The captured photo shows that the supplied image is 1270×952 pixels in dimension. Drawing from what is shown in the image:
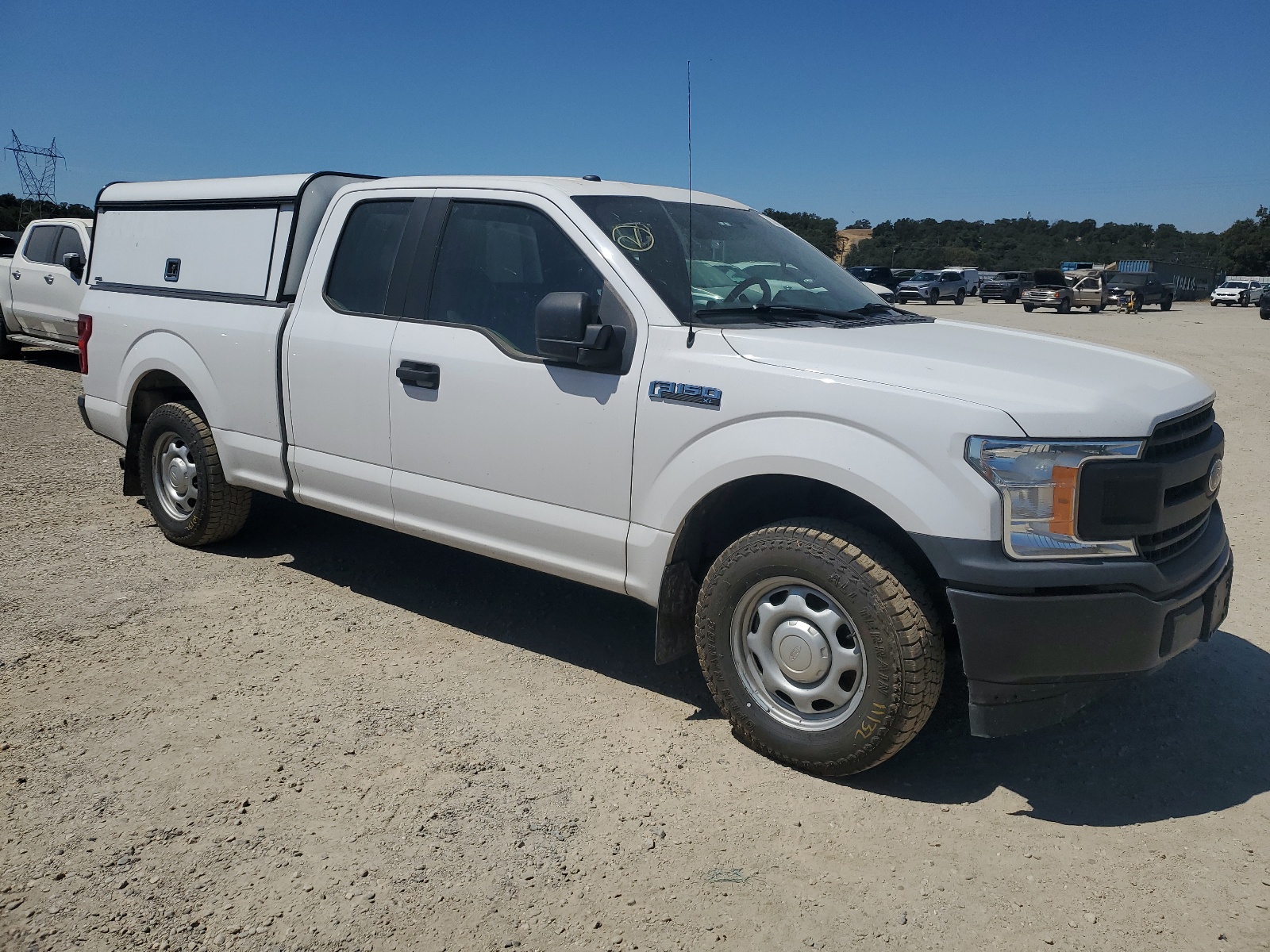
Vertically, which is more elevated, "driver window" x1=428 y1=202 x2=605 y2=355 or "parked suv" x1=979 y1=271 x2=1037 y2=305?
"parked suv" x1=979 y1=271 x2=1037 y2=305

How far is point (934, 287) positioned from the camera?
46500 millimetres

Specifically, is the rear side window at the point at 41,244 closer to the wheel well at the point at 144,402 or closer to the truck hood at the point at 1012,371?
the wheel well at the point at 144,402

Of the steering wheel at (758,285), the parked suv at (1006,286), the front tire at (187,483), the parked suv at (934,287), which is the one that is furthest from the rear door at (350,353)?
the parked suv at (1006,286)

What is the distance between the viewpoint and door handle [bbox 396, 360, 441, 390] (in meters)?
4.32

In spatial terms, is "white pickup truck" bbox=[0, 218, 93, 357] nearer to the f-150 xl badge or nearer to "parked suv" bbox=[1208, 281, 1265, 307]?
the f-150 xl badge

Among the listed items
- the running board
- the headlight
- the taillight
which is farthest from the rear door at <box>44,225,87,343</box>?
the headlight

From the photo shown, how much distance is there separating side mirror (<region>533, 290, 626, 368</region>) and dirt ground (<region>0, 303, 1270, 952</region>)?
1386 millimetres

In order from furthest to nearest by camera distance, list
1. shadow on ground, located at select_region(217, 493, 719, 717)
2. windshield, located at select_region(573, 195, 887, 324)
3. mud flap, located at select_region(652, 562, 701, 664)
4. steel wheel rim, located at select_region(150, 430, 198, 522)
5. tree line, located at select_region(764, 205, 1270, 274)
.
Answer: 1. tree line, located at select_region(764, 205, 1270, 274)
2. steel wheel rim, located at select_region(150, 430, 198, 522)
3. shadow on ground, located at select_region(217, 493, 719, 717)
4. windshield, located at select_region(573, 195, 887, 324)
5. mud flap, located at select_region(652, 562, 701, 664)

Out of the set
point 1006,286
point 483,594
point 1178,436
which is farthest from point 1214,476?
point 1006,286

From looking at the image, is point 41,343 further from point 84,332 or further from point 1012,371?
point 1012,371

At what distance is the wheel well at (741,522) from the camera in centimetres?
354

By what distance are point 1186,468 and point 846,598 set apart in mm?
1155

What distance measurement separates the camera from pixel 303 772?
11.5 ft

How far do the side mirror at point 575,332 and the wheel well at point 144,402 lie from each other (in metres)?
2.97
